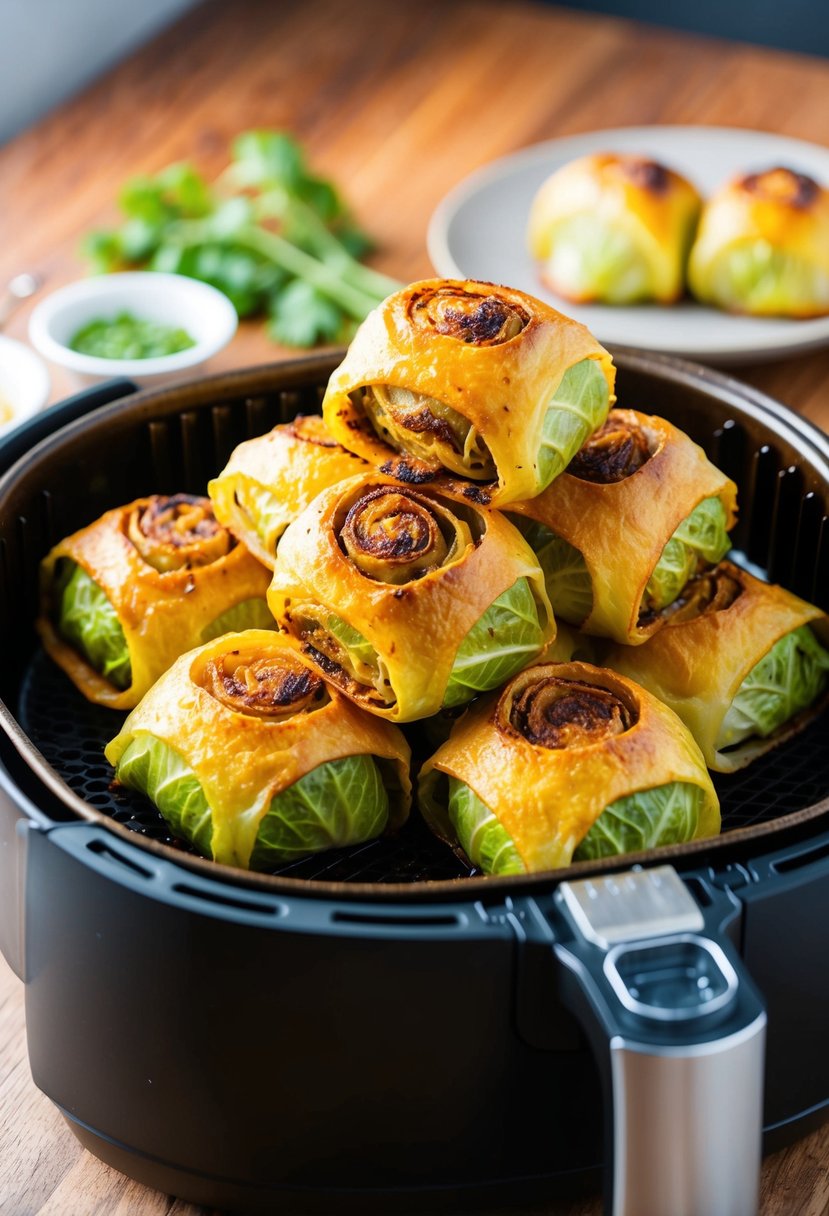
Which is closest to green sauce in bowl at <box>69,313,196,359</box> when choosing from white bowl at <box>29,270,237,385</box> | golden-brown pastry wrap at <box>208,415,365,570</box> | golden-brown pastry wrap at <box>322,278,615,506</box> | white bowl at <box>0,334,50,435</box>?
white bowl at <box>29,270,237,385</box>

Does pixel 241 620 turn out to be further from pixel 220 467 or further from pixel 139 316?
pixel 139 316

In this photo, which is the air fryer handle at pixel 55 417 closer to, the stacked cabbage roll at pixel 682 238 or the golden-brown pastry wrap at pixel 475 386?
the golden-brown pastry wrap at pixel 475 386

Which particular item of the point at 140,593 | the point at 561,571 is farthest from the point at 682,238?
the point at 140,593

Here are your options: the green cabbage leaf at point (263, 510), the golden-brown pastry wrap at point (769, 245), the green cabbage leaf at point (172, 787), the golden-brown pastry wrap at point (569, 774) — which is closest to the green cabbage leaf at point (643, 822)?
the golden-brown pastry wrap at point (569, 774)

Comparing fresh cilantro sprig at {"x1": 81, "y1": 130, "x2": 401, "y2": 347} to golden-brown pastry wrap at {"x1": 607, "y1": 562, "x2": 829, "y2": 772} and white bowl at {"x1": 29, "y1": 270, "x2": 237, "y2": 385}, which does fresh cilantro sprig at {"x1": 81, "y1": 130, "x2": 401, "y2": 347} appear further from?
golden-brown pastry wrap at {"x1": 607, "y1": 562, "x2": 829, "y2": 772}

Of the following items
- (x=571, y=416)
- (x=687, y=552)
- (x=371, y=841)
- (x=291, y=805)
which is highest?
(x=571, y=416)

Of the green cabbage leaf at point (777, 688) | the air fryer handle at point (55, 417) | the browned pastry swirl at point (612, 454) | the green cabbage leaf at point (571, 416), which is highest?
the green cabbage leaf at point (571, 416)

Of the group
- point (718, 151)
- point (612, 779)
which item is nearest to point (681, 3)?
point (718, 151)
